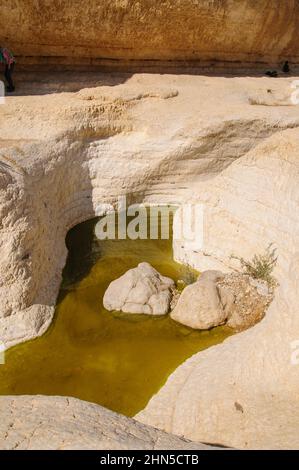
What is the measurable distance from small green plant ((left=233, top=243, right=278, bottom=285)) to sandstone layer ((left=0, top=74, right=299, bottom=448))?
21 cm

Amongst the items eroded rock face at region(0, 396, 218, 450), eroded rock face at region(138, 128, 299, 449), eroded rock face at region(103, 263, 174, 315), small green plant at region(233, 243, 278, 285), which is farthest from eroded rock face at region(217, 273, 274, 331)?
eroded rock face at region(0, 396, 218, 450)

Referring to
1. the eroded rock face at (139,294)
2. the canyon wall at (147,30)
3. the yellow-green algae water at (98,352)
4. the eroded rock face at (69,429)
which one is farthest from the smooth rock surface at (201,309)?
the canyon wall at (147,30)

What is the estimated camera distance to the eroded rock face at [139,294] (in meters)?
8.55

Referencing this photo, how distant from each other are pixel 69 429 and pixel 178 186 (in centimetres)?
835

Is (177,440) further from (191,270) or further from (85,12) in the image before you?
(85,12)

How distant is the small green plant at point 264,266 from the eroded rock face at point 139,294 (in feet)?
6.17

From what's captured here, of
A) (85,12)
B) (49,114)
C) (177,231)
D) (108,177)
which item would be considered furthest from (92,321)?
(85,12)

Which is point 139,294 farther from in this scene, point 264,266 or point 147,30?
point 147,30

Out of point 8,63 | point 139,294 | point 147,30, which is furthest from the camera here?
point 147,30

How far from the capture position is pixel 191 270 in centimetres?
1007

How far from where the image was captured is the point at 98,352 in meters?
7.74

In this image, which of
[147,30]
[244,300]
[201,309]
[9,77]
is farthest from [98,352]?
[147,30]

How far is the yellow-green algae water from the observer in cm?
701

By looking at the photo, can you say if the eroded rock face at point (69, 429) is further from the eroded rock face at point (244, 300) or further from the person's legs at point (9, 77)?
the person's legs at point (9, 77)
